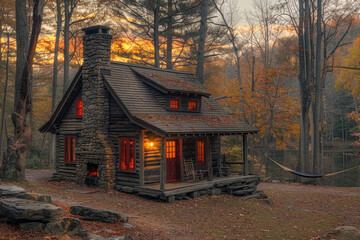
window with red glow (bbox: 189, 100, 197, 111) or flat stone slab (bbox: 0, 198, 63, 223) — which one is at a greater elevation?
window with red glow (bbox: 189, 100, 197, 111)

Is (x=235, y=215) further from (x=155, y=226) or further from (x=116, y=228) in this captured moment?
(x=116, y=228)

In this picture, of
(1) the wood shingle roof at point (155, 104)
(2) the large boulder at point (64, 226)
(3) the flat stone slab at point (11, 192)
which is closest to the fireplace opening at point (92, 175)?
(1) the wood shingle roof at point (155, 104)

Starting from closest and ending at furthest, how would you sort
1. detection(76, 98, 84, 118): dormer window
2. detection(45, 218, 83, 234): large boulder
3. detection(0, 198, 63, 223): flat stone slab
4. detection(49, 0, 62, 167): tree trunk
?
1. detection(0, 198, 63, 223): flat stone slab
2. detection(45, 218, 83, 234): large boulder
3. detection(76, 98, 84, 118): dormer window
4. detection(49, 0, 62, 167): tree trunk

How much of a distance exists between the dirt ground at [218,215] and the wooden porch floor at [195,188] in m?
0.35

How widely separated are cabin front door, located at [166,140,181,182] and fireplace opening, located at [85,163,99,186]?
354 centimetres

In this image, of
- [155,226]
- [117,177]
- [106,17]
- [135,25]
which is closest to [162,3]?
[135,25]

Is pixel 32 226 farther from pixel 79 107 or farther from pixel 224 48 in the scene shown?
pixel 224 48

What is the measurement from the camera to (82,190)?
15570 mm

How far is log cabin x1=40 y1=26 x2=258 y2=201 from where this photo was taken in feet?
50.2

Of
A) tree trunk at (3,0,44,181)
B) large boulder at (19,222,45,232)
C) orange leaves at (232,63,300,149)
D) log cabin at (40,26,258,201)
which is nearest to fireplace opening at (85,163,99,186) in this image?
log cabin at (40,26,258,201)

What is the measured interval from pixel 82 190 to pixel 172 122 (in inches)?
208

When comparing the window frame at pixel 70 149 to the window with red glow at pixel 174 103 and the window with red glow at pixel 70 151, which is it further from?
the window with red glow at pixel 174 103

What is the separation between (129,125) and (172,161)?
2955 mm

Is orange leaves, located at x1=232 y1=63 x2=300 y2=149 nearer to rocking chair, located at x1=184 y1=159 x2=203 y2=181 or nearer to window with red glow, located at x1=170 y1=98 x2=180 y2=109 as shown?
window with red glow, located at x1=170 y1=98 x2=180 y2=109
